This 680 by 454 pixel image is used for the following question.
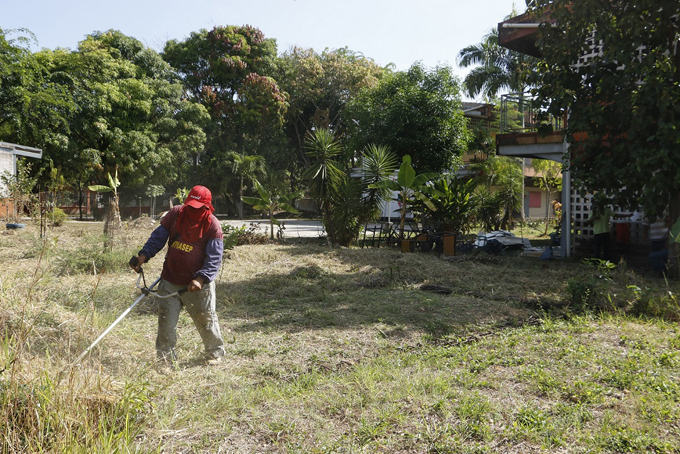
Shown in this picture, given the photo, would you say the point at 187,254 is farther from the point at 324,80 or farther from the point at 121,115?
the point at 324,80

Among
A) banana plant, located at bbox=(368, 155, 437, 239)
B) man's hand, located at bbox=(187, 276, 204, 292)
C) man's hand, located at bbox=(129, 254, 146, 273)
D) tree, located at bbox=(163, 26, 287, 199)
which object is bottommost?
man's hand, located at bbox=(187, 276, 204, 292)

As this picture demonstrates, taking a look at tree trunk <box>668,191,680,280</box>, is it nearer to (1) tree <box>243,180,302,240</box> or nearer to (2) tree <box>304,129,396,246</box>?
(2) tree <box>304,129,396,246</box>

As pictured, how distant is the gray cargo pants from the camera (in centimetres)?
486

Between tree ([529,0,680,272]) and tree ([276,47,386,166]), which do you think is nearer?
tree ([529,0,680,272])

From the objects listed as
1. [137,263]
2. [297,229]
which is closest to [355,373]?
[137,263]

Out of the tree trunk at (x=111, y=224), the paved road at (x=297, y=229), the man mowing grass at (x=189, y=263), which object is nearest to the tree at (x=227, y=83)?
the paved road at (x=297, y=229)

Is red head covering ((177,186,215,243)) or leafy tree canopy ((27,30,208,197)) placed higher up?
leafy tree canopy ((27,30,208,197))

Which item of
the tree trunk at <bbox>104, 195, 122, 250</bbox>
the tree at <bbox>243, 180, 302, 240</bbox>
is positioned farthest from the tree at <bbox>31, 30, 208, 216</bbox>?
the tree trunk at <bbox>104, 195, 122, 250</bbox>

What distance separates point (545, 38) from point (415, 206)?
6.51m

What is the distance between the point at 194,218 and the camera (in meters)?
4.92

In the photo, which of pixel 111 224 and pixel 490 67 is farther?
pixel 490 67

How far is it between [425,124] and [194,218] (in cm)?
2014

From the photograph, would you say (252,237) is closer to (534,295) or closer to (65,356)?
(534,295)

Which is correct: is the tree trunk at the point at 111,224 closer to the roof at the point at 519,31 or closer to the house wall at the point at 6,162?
the house wall at the point at 6,162
